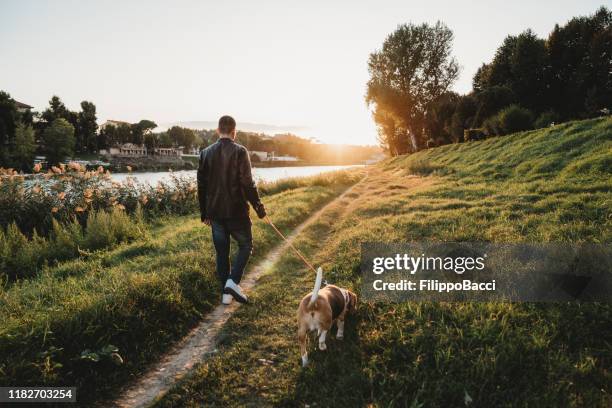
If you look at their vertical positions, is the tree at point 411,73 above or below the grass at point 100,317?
above

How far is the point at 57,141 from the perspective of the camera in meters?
55.4

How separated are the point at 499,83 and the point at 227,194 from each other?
3986 centimetres

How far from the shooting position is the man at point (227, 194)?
17.8 feet

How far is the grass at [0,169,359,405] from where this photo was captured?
3.72m

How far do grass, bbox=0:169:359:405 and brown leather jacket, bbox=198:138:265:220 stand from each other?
1543 mm

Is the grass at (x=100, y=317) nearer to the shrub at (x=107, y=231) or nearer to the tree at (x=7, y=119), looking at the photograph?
the shrub at (x=107, y=231)

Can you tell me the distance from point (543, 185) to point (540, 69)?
28.6 m

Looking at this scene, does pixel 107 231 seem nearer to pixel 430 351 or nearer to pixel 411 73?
pixel 430 351

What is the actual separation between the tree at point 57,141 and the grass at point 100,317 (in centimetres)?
6140

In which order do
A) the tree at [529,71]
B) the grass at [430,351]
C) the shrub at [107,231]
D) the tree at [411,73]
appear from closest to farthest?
the grass at [430,351], the shrub at [107,231], the tree at [529,71], the tree at [411,73]

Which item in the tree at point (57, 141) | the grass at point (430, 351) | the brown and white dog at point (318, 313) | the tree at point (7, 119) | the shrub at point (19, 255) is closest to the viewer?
the grass at point (430, 351)

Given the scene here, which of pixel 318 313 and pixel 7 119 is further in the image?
pixel 7 119
